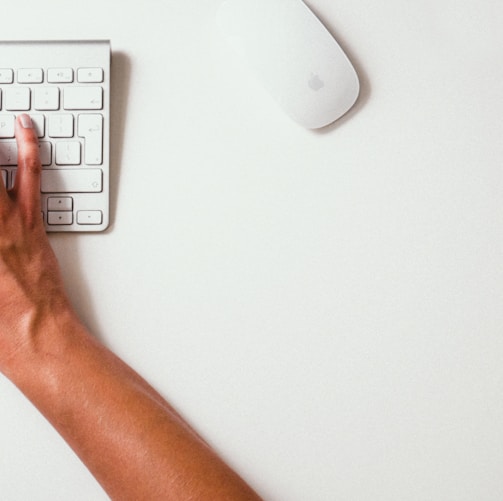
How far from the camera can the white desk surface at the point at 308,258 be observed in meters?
0.63

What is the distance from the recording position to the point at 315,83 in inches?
25.1

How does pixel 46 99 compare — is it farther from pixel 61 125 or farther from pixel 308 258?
pixel 308 258

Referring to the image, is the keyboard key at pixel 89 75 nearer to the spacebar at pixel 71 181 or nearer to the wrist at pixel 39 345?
the spacebar at pixel 71 181

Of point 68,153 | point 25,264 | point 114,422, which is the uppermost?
point 68,153

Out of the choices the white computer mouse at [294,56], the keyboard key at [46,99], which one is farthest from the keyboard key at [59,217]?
the white computer mouse at [294,56]

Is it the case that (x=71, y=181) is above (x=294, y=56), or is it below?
below

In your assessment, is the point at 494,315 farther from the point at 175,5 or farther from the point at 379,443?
the point at 175,5

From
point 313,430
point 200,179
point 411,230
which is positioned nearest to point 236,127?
point 200,179

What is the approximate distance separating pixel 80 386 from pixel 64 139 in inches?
9.3

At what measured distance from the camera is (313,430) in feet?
2.08

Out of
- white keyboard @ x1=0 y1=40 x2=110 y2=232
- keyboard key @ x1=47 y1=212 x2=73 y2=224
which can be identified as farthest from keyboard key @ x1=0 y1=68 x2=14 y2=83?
keyboard key @ x1=47 y1=212 x2=73 y2=224

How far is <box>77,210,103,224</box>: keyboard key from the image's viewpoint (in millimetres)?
639

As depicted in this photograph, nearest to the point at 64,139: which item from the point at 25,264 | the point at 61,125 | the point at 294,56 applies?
the point at 61,125

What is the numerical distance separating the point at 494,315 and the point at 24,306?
0.46m
